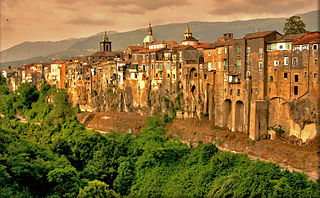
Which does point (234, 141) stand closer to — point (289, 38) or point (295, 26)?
point (289, 38)

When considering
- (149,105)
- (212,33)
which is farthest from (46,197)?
(212,33)

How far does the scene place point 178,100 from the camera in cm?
4691

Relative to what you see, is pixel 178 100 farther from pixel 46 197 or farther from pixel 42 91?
pixel 42 91

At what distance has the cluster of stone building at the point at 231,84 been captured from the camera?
31797 mm

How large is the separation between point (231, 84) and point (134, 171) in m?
15.6

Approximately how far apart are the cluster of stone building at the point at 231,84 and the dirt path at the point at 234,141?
1.16 m

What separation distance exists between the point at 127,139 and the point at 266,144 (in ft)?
48.5

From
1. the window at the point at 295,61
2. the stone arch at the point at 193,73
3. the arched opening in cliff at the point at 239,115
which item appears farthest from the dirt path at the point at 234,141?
the window at the point at 295,61

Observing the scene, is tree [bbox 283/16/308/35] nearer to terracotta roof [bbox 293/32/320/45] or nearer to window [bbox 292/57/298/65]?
terracotta roof [bbox 293/32/320/45]

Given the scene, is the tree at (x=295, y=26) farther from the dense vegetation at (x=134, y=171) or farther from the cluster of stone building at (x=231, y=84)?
the dense vegetation at (x=134, y=171)

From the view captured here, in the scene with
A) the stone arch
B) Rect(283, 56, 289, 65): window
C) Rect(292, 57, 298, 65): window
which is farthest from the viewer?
the stone arch

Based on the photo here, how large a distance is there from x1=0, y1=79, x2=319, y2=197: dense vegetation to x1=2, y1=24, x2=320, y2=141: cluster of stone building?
666 cm

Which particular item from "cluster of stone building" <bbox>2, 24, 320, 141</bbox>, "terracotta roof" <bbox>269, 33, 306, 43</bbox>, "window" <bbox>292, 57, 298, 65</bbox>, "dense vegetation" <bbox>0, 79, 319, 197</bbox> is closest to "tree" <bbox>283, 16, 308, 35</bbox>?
"cluster of stone building" <bbox>2, 24, 320, 141</bbox>

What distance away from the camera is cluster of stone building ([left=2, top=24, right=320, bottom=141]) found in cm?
3180
